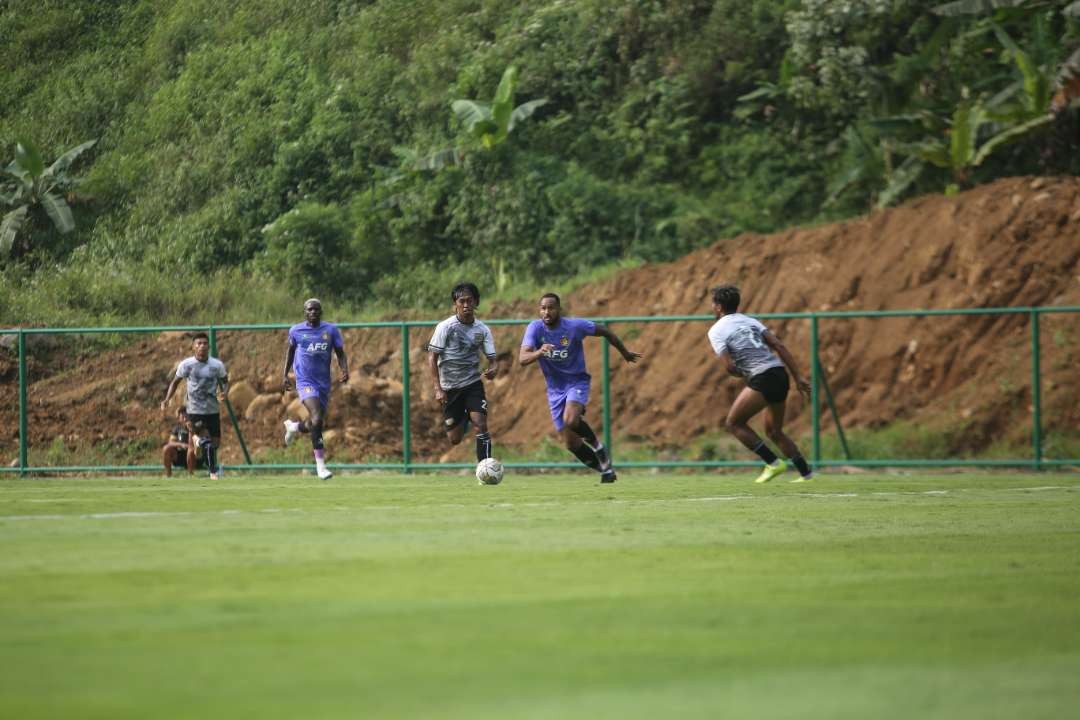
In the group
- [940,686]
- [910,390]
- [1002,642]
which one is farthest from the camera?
[910,390]

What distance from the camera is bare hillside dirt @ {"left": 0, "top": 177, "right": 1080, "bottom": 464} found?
2619 cm

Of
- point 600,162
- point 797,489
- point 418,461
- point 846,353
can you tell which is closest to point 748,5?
point 600,162

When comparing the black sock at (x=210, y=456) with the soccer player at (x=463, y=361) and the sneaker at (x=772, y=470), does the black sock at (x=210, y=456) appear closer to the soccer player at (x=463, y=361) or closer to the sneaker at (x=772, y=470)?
the soccer player at (x=463, y=361)

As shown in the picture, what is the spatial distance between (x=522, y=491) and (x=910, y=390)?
10.5m

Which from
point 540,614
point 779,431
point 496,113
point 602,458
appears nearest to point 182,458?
point 602,458

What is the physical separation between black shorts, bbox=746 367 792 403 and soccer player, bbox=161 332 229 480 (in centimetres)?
806

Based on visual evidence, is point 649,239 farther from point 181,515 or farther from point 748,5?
point 181,515

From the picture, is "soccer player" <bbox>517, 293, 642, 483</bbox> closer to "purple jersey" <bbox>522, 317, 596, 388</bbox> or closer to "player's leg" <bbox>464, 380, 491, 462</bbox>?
"purple jersey" <bbox>522, 317, 596, 388</bbox>

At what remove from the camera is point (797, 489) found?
17.8 m

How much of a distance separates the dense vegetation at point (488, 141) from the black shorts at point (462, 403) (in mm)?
12844

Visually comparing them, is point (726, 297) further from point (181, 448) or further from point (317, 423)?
point (181, 448)

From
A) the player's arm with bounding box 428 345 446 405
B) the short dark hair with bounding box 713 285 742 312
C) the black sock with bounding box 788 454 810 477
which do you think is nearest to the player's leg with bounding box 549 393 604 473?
the player's arm with bounding box 428 345 446 405

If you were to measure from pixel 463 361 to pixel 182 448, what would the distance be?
6.72m

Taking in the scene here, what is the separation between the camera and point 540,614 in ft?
23.6
